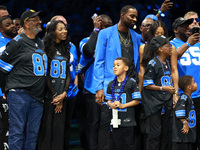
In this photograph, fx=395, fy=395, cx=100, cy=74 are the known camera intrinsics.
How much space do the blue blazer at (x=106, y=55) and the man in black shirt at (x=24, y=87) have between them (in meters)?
0.77

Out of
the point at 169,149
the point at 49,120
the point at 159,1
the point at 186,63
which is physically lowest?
the point at 169,149

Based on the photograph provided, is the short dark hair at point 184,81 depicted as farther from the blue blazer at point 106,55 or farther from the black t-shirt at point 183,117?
the blue blazer at point 106,55

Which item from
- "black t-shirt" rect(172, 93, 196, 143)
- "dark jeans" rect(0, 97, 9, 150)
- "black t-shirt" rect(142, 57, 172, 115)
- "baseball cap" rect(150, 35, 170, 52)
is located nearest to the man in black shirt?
"dark jeans" rect(0, 97, 9, 150)

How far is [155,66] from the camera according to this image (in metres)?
5.34

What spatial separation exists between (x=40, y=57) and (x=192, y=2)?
236 inches

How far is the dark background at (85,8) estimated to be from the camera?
32.2 ft

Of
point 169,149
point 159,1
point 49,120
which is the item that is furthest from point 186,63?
point 159,1

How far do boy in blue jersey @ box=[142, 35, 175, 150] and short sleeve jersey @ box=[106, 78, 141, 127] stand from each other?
20 cm

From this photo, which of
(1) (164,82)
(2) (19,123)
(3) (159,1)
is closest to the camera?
(2) (19,123)

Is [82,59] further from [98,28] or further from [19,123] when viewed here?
[19,123]

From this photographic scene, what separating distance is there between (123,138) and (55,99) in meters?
1.08

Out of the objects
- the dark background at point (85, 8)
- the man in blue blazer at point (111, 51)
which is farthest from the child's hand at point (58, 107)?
the dark background at point (85, 8)

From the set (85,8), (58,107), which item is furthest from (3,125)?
(85,8)

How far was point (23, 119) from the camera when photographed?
16.4 ft
